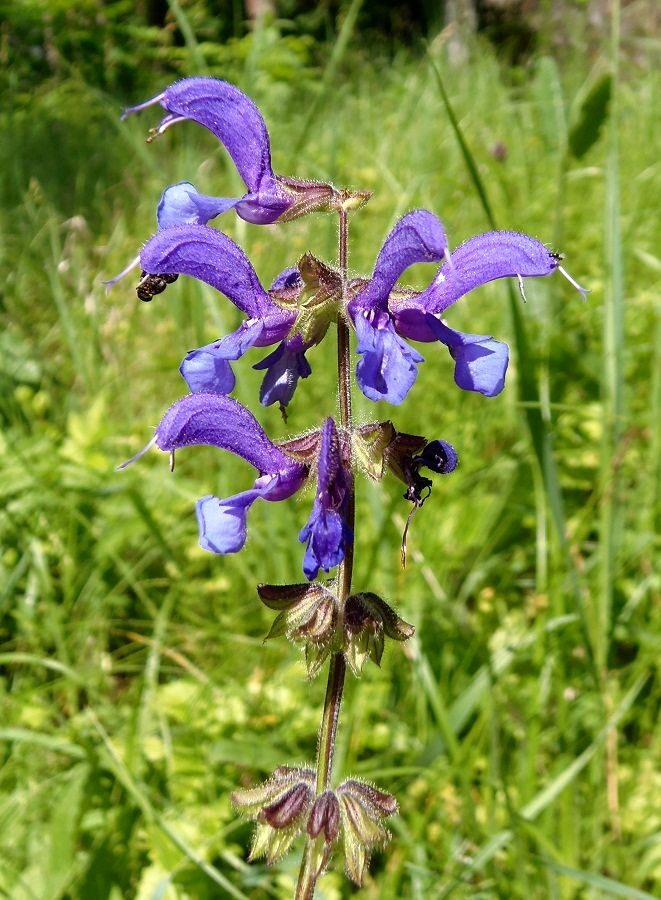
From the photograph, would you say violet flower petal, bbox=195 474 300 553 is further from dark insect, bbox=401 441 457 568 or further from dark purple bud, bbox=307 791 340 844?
dark purple bud, bbox=307 791 340 844

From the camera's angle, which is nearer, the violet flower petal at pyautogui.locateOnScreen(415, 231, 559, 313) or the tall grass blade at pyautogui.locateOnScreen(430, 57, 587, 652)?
the violet flower petal at pyautogui.locateOnScreen(415, 231, 559, 313)

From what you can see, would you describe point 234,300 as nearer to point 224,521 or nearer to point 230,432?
point 230,432

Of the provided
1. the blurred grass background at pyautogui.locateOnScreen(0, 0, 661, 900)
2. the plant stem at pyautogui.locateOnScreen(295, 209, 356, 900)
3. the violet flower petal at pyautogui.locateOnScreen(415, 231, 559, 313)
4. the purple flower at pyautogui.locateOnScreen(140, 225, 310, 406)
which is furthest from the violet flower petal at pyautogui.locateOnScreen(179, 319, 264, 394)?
the blurred grass background at pyautogui.locateOnScreen(0, 0, 661, 900)

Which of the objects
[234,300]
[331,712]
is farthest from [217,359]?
[331,712]

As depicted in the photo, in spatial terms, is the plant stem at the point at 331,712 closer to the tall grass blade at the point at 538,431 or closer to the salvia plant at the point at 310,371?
the salvia plant at the point at 310,371

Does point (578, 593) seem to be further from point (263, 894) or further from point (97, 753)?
point (97, 753)

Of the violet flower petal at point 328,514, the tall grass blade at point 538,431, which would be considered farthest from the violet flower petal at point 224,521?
the tall grass blade at point 538,431
